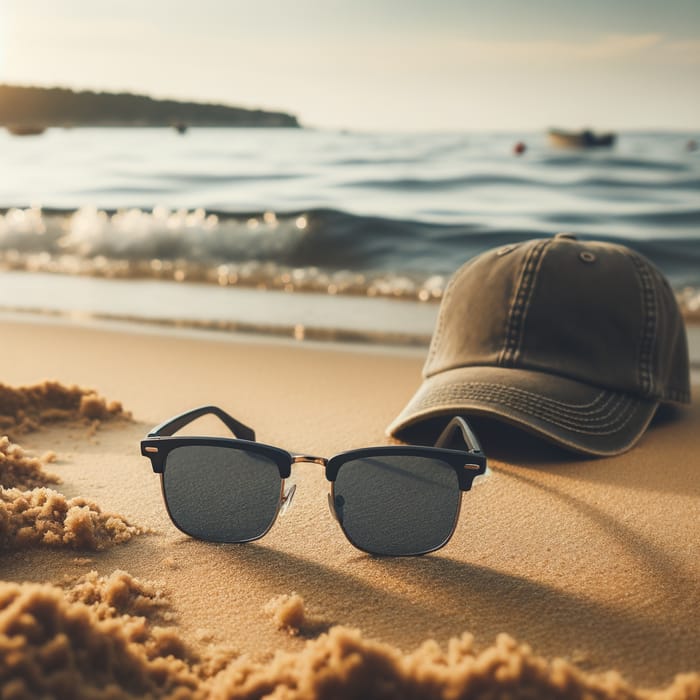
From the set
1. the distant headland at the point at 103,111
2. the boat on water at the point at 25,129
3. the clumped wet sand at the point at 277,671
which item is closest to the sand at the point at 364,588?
the clumped wet sand at the point at 277,671

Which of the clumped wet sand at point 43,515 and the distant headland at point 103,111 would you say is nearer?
the clumped wet sand at point 43,515

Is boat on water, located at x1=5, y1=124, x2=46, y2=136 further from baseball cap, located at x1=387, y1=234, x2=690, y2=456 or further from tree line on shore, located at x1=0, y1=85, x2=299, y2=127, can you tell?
baseball cap, located at x1=387, y1=234, x2=690, y2=456

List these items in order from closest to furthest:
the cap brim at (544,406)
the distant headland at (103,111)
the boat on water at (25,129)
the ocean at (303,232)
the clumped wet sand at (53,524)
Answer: the clumped wet sand at (53,524), the cap brim at (544,406), the ocean at (303,232), the boat on water at (25,129), the distant headland at (103,111)

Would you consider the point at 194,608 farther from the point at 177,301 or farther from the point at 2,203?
the point at 2,203

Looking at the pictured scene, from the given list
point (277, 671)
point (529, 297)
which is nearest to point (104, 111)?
point (529, 297)

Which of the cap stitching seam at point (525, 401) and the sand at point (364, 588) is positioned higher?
the cap stitching seam at point (525, 401)

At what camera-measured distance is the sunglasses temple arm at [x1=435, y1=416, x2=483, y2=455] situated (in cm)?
181

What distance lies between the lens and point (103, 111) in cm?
4641

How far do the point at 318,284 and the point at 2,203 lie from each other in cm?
636

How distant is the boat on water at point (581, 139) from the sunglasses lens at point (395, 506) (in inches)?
820

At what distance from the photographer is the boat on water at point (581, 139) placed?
21.1 m

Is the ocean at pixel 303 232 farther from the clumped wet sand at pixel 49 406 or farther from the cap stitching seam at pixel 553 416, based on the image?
the cap stitching seam at pixel 553 416

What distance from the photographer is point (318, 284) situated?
19.8 feet

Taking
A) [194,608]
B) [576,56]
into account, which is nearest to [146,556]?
[194,608]
